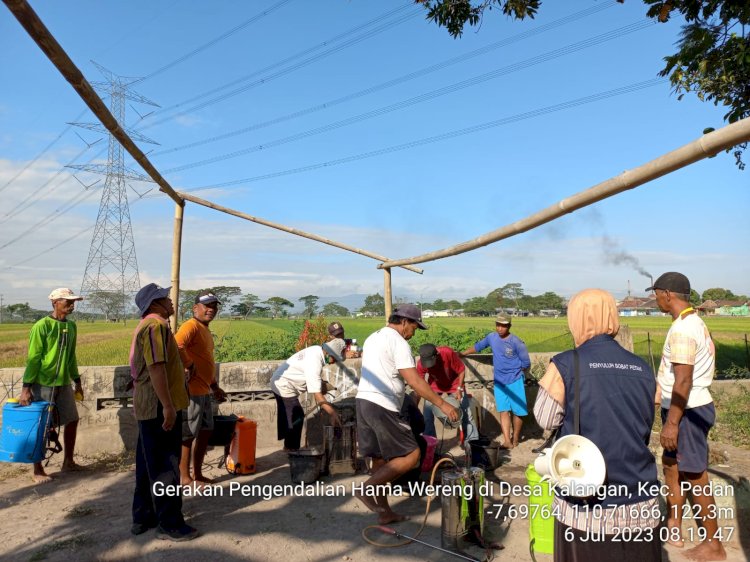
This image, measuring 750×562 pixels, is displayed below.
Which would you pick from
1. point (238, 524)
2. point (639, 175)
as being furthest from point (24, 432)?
point (639, 175)

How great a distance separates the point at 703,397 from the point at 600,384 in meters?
1.79

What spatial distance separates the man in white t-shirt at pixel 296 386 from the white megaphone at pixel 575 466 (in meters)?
3.69

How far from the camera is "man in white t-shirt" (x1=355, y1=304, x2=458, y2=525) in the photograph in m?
4.29

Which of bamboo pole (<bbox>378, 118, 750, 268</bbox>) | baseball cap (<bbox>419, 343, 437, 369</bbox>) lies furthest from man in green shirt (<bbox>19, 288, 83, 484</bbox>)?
bamboo pole (<bbox>378, 118, 750, 268</bbox>)

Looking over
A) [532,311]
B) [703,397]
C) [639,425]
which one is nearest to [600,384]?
[639,425]

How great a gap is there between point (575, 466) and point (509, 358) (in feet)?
14.9

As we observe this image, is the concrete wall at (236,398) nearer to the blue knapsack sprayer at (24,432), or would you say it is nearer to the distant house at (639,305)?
the blue knapsack sprayer at (24,432)

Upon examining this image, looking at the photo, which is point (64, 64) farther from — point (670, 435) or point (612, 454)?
point (670, 435)

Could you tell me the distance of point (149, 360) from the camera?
4.08 m

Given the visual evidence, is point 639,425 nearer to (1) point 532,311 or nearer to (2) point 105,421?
(2) point 105,421

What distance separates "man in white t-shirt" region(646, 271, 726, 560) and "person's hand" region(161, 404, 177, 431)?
3539 mm

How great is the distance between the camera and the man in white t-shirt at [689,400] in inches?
138

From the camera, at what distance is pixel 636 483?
94.7 inches

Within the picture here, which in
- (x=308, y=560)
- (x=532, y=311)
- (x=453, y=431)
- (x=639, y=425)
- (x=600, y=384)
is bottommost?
(x=308, y=560)
